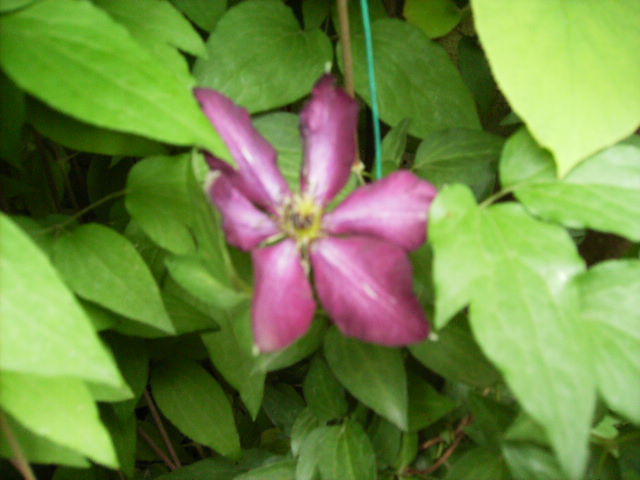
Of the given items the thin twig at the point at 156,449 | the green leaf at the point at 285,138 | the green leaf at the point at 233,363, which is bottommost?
the thin twig at the point at 156,449

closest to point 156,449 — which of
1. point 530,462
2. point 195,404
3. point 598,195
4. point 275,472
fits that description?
point 195,404

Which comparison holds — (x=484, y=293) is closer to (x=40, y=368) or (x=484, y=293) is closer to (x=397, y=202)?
(x=397, y=202)

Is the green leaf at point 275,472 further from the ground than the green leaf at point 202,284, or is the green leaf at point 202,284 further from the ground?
the green leaf at point 202,284

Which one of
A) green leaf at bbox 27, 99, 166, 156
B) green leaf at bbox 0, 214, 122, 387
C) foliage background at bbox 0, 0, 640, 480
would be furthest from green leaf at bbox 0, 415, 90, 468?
green leaf at bbox 27, 99, 166, 156

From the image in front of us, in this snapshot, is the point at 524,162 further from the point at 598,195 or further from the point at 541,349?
the point at 541,349

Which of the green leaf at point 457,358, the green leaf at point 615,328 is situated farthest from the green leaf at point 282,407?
the green leaf at point 615,328

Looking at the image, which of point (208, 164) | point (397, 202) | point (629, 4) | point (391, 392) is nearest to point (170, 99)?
point (208, 164)

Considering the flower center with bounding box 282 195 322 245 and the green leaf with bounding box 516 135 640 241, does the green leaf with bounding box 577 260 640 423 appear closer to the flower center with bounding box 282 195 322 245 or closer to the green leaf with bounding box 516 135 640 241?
the green leaf with bounding box 516 135 640 241

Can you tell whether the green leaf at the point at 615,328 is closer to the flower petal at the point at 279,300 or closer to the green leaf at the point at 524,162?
the green leaf at the point at 524,162
